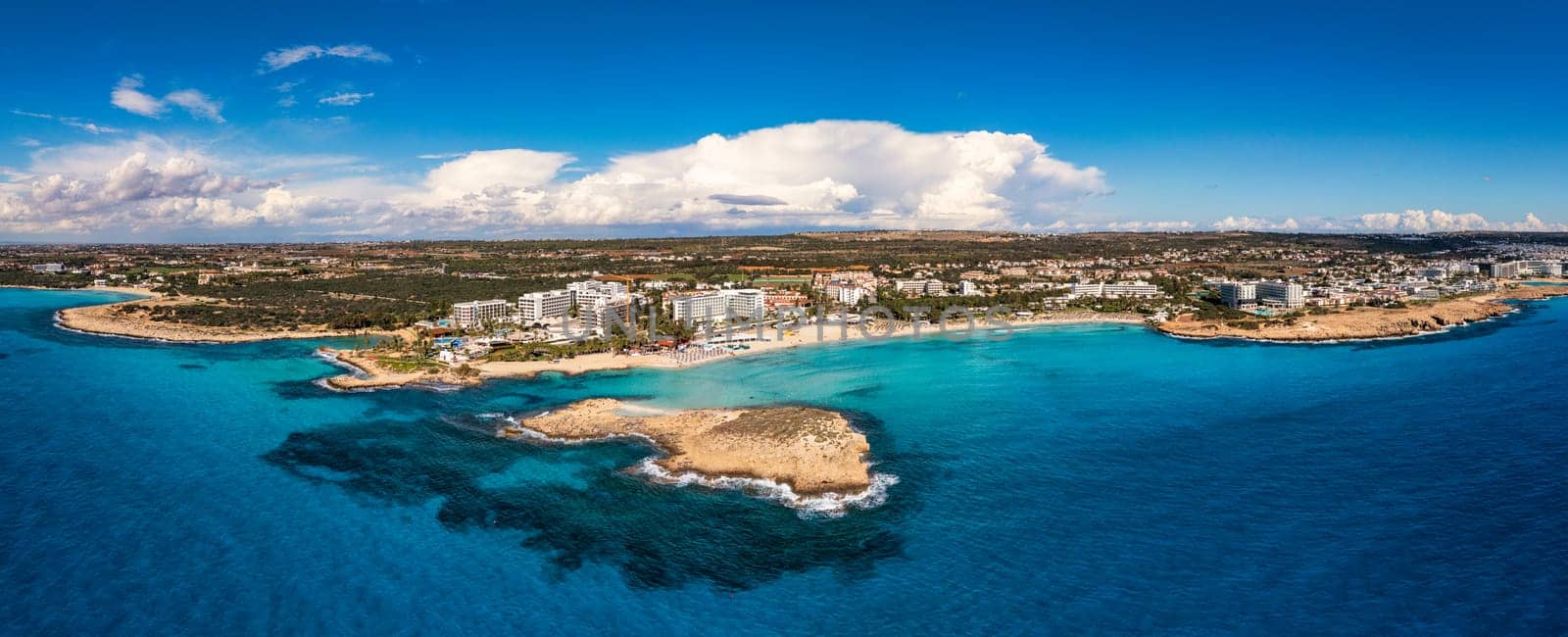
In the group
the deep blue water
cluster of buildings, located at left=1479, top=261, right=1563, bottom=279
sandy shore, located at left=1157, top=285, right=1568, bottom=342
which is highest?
cluster of buildings, located at left=1479, top=261, right=1563, bottom=279

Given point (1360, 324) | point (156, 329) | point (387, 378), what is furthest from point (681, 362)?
point (1360, 324)

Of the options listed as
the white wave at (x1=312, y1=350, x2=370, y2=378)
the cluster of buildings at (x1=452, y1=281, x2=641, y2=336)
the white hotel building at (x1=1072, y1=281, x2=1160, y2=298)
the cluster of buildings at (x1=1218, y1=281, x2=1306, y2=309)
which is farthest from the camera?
the white hotel building at (x1=1072, y1=281, x2=1160, y2=298)

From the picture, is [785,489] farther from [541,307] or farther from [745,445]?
[541,307]

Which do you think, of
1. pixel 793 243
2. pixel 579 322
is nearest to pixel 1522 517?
pixel 579 322

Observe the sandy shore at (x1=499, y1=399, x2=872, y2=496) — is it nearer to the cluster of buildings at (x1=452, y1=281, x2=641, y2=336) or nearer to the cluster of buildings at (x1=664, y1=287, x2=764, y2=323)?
the cluster of buildings at (x1=452, y1=281, x2=641, y2=336)

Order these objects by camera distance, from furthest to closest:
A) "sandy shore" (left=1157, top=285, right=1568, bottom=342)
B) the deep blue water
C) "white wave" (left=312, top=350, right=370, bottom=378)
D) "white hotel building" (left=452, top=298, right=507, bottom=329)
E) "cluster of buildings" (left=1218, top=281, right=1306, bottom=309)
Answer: "cluster of buildings" (left=1218, top=281, right=1306, bottom=309), "white hotel building" (left=452, top=298, right=507, bottom=329), "sandy shore" (left=1157, top=285, right=1568, bottom=342), "white wave" (left=312, top=350, right=370, bottom=378), the deep blue water

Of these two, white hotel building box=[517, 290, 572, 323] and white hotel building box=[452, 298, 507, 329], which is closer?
white hotel building box=[452, 298, 507, 329]

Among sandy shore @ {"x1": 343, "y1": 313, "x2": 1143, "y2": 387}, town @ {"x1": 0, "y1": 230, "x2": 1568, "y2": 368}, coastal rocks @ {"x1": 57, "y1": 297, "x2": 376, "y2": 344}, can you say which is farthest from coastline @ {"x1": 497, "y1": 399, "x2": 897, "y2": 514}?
coastal rocks @ {"x1": 57, "y1": 297, "x2": 376, "y2": 344}
